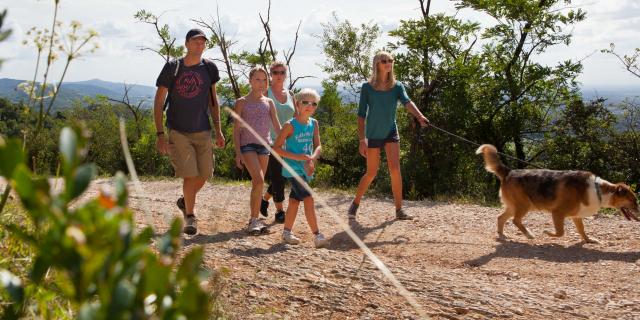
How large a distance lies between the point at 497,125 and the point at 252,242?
10098 mm

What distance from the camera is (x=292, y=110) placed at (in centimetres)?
819

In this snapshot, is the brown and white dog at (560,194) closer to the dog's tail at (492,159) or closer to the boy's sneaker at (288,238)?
the dog's tail at (492,159)

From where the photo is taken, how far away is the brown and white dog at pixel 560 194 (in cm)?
730

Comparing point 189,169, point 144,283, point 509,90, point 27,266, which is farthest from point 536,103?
point 144,283

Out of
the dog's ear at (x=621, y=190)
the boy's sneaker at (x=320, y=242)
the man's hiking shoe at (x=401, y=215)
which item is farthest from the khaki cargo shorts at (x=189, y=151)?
the dog's ear at (x=621, y=190)

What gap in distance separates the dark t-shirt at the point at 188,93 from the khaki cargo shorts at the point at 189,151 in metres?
0.09

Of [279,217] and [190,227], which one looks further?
[279,217]

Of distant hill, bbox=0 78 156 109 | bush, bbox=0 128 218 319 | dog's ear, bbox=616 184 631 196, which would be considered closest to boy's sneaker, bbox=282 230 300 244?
distant hill, bbox=0 78 156 109

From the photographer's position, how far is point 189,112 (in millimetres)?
6859

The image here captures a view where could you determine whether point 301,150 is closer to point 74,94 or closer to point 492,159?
point 492,159

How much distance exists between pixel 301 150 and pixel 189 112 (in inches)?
50.4

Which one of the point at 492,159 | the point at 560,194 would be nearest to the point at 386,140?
the point at 492,159

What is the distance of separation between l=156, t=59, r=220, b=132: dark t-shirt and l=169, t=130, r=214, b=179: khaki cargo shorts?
9 cm

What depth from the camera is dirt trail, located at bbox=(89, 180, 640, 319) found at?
4605 mm
